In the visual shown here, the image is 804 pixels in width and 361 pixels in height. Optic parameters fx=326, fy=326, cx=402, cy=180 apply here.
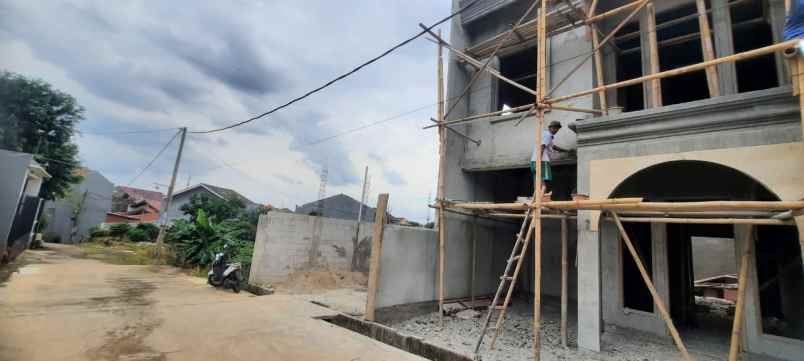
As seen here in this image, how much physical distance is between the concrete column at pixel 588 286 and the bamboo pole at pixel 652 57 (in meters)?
2.36

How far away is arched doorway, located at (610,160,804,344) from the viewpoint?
15.6ft

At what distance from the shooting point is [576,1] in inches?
255

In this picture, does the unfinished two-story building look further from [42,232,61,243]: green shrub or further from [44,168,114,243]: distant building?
[42,232,61,243]: green shrub

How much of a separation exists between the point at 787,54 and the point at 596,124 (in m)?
1.97

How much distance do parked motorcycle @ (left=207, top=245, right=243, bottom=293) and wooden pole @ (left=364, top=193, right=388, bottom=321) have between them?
3.24 meters

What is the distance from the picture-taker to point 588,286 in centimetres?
465

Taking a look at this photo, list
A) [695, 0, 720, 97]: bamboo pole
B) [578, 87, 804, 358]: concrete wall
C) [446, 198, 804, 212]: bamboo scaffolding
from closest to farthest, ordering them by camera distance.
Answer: [446, 198, 804, 212]: bamboo scaffolding → [578, 87, 804, 358]: concrete wall → [695, 0, 720, 97]: bamboo pole

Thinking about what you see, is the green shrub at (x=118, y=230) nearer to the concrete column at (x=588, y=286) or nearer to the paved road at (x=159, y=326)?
the paved road at (x=159, y=326)

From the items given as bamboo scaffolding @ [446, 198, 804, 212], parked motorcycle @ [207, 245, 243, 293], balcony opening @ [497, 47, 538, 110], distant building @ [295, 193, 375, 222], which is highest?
balcony opening @ [497, 47, 538, 110]

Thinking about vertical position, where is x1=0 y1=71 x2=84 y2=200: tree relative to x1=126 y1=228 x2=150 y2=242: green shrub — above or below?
above

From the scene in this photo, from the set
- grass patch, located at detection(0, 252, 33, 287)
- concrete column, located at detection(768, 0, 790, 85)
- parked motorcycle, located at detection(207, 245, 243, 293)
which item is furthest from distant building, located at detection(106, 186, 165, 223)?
concrete column, located at detection(768, 0, 790, 85)

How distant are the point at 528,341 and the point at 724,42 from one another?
5.75 m

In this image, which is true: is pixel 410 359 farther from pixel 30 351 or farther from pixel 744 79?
pixel 744 79

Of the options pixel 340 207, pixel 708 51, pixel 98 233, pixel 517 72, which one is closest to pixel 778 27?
pixel 708 51
